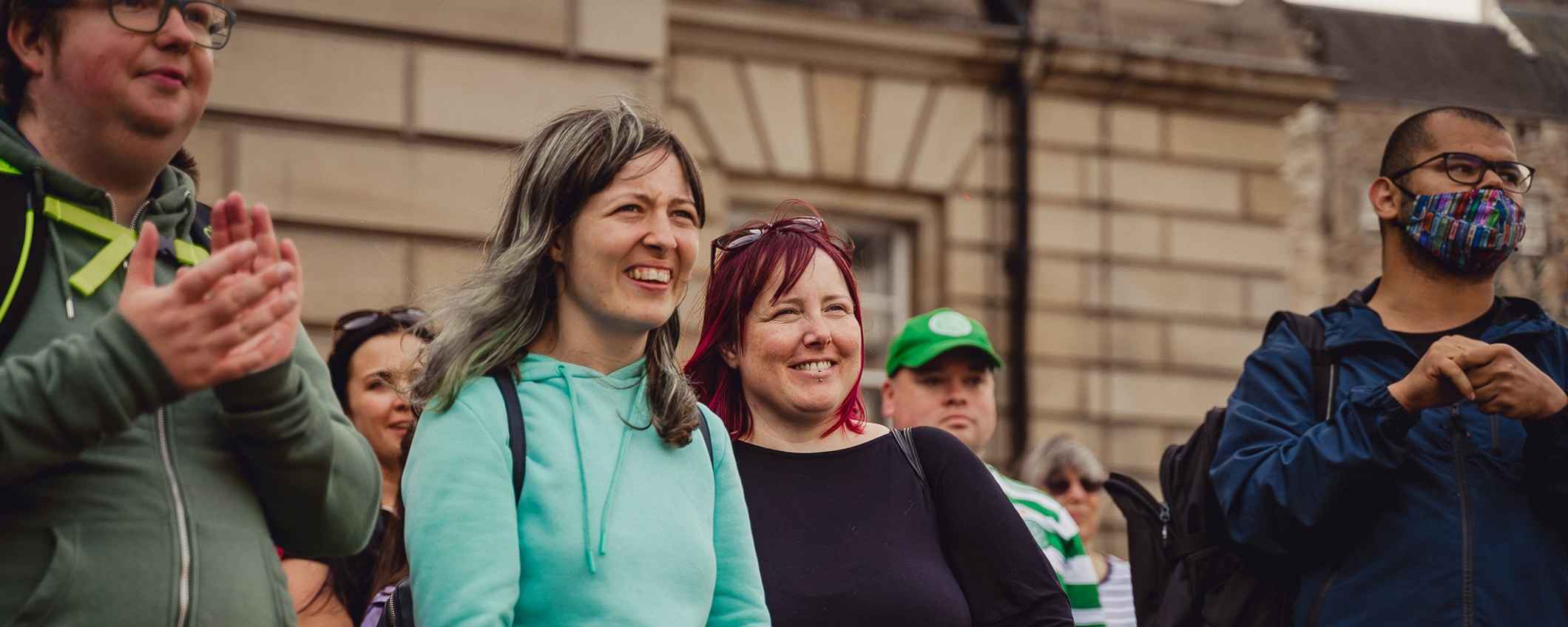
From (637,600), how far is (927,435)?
3.75ft

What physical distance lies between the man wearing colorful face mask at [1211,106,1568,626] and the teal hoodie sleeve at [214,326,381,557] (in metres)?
2.24

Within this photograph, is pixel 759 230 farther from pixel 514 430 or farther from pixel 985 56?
pixel 985 56

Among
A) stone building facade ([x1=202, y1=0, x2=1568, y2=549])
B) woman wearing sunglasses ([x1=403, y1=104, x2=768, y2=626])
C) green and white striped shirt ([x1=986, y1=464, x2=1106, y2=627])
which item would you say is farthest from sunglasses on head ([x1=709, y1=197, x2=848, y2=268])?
stone building facade ([x1=202, y1=0, x2=1568, y2=549])

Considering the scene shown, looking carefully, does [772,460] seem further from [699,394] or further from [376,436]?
[376,436]

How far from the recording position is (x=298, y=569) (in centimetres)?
450

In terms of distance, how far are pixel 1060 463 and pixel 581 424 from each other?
4.54 m

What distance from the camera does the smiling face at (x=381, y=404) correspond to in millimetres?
4965

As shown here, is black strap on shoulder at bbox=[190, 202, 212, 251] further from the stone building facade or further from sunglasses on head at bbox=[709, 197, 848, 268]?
the stone building facade

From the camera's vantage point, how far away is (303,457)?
260 centimetres

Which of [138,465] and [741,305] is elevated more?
[741,305]

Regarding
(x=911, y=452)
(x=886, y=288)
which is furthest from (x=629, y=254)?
(x=886, y=288)

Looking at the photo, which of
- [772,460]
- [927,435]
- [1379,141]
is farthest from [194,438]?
[1379,141]

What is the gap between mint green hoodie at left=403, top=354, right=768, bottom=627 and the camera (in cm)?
284

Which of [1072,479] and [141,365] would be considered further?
[1072,479]
